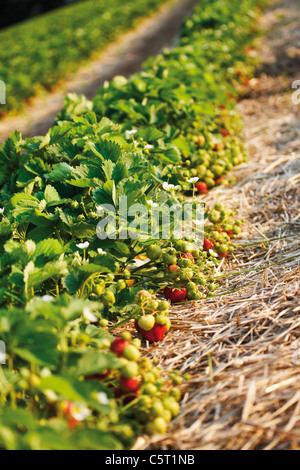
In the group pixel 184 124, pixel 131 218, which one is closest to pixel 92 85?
pixel 184 124

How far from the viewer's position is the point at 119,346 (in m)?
1.40

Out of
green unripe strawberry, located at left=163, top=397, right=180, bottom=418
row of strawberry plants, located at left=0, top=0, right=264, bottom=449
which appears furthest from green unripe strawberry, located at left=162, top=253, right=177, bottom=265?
green unripe strawberry, located at left=163, top=397, right=180, bottom=418

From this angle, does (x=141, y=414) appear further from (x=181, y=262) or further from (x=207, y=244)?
(x=207, y=244)

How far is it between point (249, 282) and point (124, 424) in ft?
3.53

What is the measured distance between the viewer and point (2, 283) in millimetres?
1467

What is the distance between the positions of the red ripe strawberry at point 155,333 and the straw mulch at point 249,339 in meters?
0.05

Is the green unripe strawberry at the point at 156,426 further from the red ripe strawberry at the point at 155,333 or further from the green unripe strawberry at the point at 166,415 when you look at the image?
the red ripe strawberry at the point at 155,333

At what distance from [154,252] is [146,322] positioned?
409 millimetres

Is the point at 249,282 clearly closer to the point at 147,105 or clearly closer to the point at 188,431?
the point at 188,431

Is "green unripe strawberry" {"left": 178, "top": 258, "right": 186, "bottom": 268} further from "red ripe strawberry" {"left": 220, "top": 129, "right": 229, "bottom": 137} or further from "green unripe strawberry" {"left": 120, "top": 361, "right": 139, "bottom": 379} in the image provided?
"red ripe strawberry" {"left": 220, "top": 129, "right": 229, "bottom": 137}

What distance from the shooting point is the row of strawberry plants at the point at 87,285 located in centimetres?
108

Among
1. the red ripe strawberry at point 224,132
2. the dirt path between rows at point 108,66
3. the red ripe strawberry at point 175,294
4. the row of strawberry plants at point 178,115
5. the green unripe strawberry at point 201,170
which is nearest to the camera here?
the red ripe strawberry at point 175,294

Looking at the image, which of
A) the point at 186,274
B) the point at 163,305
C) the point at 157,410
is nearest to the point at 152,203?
the point at 186,274

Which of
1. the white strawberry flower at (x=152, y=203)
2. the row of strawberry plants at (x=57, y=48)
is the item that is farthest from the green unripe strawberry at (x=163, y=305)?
the row of strawberry plants at (x=57, y=48)
